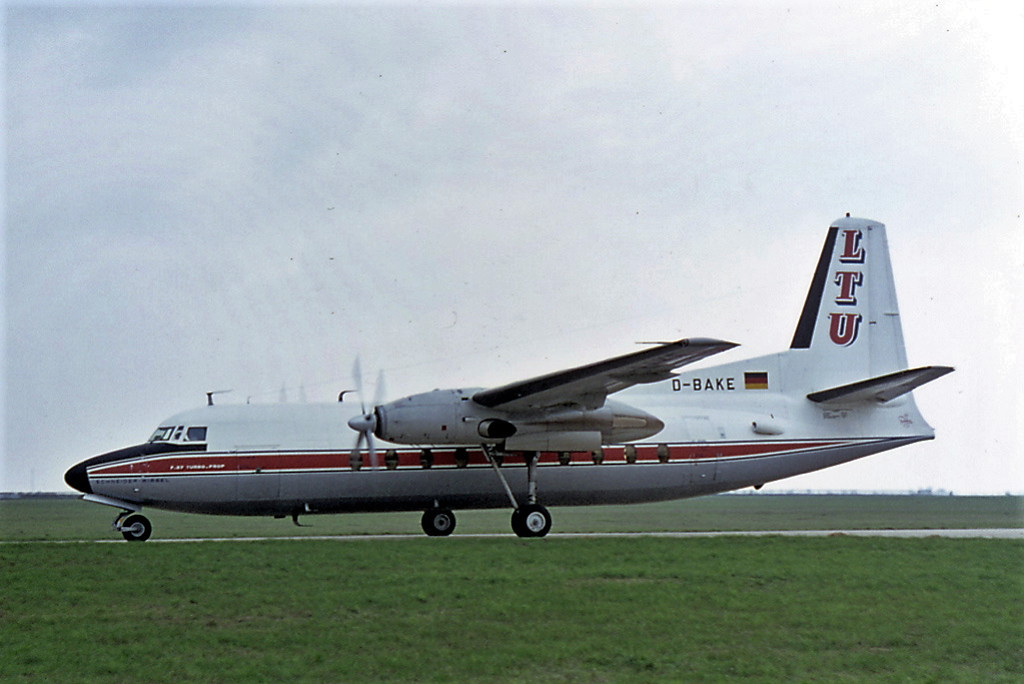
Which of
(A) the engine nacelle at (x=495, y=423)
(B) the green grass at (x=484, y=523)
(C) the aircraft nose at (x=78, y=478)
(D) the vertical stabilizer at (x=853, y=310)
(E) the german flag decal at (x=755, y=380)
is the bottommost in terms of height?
(B) the green grass at (x=484, y=523)

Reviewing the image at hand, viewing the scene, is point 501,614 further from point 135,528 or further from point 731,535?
point 135,528

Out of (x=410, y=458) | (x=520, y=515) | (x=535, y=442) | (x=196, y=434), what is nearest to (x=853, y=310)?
(x=535, y=442)

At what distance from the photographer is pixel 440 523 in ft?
70.9

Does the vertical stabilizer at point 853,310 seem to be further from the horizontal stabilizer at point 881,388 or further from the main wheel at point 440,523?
the main wheel at point 440,523

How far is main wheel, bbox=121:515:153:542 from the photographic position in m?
20.2

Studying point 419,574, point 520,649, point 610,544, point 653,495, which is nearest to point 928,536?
point 653,495

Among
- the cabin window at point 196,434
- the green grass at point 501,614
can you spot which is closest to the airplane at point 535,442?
the cabin window at point 196,434

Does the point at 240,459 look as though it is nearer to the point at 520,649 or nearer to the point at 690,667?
the point at 520,649

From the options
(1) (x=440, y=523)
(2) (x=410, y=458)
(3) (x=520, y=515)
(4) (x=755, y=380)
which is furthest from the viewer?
(4) (x=755, y=380)

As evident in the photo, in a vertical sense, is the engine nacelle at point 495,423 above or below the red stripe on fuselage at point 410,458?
above

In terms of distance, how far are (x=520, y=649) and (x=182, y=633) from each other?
377 cm

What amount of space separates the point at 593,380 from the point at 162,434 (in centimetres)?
914

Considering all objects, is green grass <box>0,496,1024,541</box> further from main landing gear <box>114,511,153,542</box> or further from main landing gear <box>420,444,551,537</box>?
main landing gear <box>420,444,551,537</box>

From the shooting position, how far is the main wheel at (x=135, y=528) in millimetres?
20156
